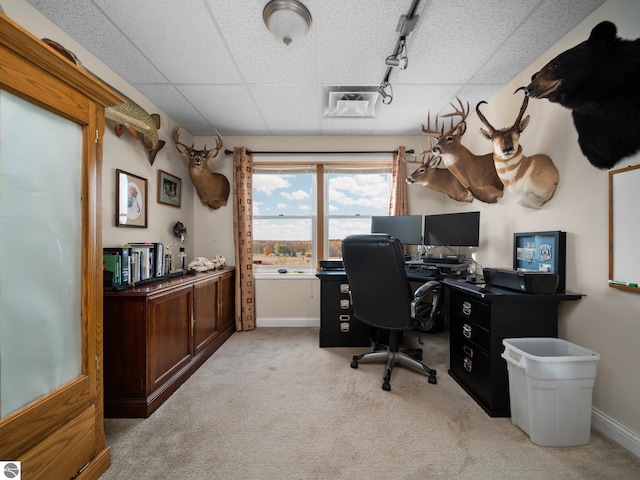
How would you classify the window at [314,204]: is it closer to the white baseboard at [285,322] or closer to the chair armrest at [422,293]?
the white baseboard at [285,322]

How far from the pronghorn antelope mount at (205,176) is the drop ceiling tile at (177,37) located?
0.91 metres

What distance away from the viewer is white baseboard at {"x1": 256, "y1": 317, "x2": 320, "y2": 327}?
3572mm

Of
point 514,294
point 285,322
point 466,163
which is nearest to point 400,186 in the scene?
point 466,163

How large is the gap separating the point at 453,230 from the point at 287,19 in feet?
7.75

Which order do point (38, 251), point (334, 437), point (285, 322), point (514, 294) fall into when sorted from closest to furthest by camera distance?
point (38, 251)
point (334, 437)
point (514, 294)
point (285, 322)

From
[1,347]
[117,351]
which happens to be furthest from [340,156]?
[1,347]

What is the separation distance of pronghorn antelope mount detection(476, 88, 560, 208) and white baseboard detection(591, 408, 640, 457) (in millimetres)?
1382

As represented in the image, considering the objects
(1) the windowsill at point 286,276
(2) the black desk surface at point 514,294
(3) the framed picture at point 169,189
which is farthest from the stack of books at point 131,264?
(2) the black desk surface at point 514,294

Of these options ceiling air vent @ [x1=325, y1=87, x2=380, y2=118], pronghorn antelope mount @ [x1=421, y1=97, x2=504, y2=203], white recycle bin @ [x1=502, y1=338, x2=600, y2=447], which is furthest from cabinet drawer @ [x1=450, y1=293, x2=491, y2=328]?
ceiling air vent @ [x1=325, y1=87, x2=380, y2=118]

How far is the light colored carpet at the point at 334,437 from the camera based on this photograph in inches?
53.1

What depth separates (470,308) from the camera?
1980 millimetres

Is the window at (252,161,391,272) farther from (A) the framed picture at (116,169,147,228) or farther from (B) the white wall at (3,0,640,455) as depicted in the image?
(A) the framed picture at (116,169,147,228)

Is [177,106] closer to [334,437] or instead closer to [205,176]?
[205,176]

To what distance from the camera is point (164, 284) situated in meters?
2.12
